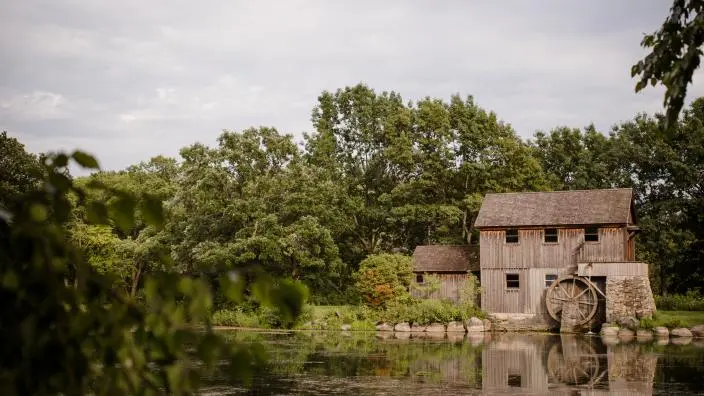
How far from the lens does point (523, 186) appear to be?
5241cm

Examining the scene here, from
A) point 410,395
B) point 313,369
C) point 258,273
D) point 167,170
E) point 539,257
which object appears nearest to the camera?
point 258,273

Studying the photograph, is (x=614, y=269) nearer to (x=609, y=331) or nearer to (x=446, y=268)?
(x=609, y=331)

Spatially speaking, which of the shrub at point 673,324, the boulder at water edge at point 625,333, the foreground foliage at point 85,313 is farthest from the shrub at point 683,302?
the foreground foliage at point 85,313

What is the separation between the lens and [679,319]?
35.9 m

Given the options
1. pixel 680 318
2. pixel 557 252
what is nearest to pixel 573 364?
pixel 680 318

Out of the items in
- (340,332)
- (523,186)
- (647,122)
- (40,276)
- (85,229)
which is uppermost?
(647,122)

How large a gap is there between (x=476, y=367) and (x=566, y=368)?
2594mm

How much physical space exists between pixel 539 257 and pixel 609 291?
441cm

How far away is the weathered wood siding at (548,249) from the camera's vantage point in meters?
38.9

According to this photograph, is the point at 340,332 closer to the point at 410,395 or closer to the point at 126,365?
the point at 410,395

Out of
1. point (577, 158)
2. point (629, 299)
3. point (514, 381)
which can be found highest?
point (577, 158)

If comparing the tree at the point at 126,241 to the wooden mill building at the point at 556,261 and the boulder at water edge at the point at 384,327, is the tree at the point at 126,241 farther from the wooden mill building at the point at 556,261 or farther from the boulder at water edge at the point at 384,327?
the wooden mill building at the point at 556,261

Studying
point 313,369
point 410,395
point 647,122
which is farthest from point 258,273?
point 647,122

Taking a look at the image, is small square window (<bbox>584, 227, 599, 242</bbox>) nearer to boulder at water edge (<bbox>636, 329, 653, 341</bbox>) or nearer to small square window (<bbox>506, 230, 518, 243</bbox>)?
small square window (<bbox>506, 230, 518, 243</bbox>)
